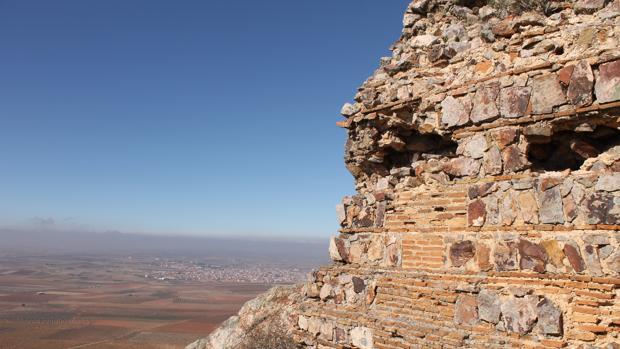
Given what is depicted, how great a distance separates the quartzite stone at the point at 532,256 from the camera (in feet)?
15.6

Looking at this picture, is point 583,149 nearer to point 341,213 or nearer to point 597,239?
point 597,239

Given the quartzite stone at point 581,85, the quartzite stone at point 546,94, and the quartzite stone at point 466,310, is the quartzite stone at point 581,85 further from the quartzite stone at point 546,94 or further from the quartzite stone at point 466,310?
the quartzite stone at point 466,310

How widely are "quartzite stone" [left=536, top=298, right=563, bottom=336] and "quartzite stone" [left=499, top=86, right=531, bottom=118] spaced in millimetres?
2111

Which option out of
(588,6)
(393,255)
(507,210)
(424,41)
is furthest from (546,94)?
(393,255)

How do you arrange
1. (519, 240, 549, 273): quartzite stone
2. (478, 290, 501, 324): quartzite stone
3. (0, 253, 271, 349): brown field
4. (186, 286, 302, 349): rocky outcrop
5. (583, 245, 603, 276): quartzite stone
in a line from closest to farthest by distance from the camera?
(583, 245, 603, 276): quartzite stone, (519, 240, 549, 273): quartzite stone, (478, 290, 501, 324): quartzite stone, (186, 286, 302, 349): rocky outcrop, (0, 253, 271, 349): brown field

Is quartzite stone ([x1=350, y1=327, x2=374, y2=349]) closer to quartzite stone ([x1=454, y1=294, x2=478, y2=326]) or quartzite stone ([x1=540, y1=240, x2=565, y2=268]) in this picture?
quartzite stone ([x1=454, y1=294, x2=478, y2=326])

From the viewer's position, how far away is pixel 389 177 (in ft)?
22.8

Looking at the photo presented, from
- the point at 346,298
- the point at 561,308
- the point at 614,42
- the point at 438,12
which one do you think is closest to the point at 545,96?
the point at 614,42

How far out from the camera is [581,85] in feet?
16.0

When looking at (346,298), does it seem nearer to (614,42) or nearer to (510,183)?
(510,183)

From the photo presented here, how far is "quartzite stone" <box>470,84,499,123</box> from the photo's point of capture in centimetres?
556

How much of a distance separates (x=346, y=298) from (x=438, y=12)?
469cm

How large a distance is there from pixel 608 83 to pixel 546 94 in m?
0.60

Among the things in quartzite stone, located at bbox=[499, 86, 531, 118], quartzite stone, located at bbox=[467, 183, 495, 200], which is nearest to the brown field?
quartzite stone, located at bbox=[467, 183, 495, 200]
